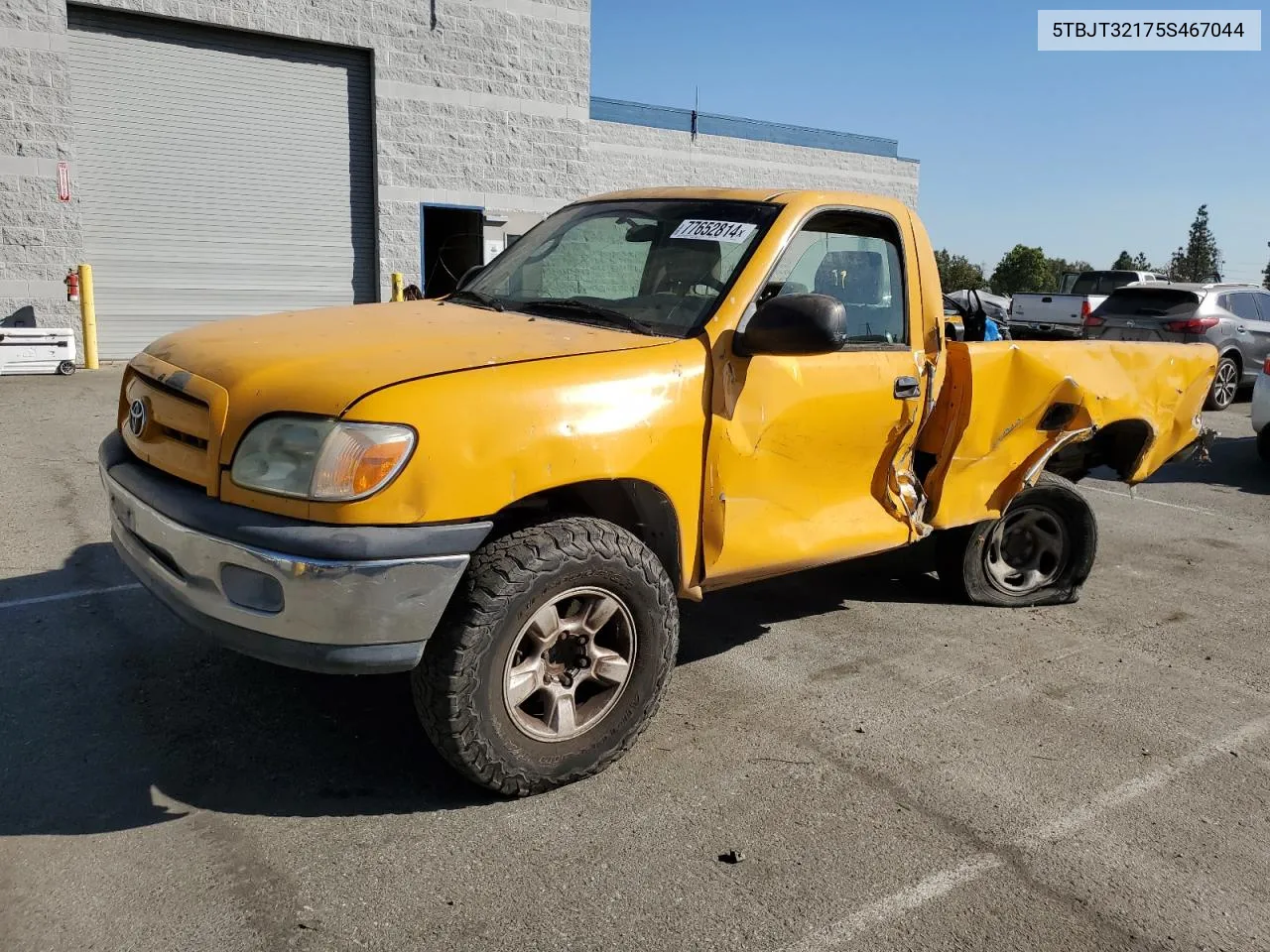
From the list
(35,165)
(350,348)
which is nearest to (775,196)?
(350,348)

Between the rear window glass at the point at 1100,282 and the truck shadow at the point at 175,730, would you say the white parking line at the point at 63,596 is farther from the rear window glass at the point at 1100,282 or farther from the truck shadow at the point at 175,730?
the rear window glass at the point at 1100,282

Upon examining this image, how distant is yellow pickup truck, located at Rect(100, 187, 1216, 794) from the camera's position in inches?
113

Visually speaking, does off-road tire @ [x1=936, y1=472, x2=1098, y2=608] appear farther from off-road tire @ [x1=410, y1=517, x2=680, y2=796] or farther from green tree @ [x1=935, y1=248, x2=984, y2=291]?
green tree @ [x1=935, y1=248, x2=984, y2=291]

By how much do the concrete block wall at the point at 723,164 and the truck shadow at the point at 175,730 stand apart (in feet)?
60.6

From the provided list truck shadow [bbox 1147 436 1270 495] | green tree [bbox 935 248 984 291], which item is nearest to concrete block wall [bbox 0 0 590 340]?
truck shadow [bbox 1147 436 1270 495]

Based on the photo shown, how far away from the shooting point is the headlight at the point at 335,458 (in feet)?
9.32

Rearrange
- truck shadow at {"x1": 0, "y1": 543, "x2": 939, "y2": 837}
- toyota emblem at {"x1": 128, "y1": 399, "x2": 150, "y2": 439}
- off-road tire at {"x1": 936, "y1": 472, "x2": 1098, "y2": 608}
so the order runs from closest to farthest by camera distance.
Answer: truck shadow at {"x1": 0, "y1": 543, "x2": 939, "y2": 837}, toyota emblem at {"x1": 128, "y1": 399, "x2": 150, "y2": 439}, off-road tire at {"x1": 936, "y1": 472, "x2": 1098, "y2": 608}

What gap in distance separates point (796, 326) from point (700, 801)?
5.24 ft

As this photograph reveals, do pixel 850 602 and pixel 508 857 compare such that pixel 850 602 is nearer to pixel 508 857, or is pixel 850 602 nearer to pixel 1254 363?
pixel 508 857

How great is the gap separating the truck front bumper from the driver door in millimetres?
1099

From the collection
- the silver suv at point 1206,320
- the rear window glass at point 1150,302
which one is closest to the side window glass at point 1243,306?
the silver suv at point 1206,320

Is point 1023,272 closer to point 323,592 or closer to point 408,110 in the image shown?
point 408,110

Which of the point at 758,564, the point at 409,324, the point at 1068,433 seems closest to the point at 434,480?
the point at 409,324

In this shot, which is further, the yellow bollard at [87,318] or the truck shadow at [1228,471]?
the yellow bollard at [87,318]
